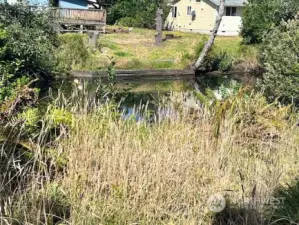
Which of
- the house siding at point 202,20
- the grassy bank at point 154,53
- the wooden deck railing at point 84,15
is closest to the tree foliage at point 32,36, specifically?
the grassy bank at point 154,53

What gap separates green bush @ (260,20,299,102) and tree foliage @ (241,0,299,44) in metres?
22.0

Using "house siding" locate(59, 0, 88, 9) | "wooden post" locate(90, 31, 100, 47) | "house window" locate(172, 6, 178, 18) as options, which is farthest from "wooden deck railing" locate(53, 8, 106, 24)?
"house window" locate(172, 6, 178, 18)

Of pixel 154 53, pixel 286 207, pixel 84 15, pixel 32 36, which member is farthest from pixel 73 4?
pixel 286 207

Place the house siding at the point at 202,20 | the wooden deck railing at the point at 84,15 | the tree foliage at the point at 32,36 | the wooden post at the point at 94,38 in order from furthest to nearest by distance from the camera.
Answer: the house siding at the point at 202,20, the wooden deck railing at the point at 84,15, the wooden post at the point at 94,38, the tree foliage at the point at 32,36

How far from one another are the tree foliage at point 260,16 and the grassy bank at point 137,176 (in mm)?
27061

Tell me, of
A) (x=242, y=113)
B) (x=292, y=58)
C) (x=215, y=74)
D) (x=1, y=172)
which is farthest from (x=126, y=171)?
(x=215, y=74)

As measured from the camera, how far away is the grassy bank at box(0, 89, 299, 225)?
13.6 feet

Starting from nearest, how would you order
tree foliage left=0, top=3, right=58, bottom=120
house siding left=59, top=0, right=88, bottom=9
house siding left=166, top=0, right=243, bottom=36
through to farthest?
tree foliage left=0, top=3, right=58, bottom=120
house siding left=59, top=0, right=88, bottom=9
house siding left=166, top=0, right=243, bottom=36

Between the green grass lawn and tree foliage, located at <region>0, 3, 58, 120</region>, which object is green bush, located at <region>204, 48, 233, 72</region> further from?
tree foliage, located at <region>0, 3, 58, 120</region>

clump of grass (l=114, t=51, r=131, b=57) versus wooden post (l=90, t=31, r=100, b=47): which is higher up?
wooden post (l=90, t=31, r=100, b=47)

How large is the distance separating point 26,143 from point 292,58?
636cm

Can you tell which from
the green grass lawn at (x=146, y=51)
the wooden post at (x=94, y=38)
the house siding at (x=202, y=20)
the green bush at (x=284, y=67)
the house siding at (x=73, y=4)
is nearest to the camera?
the green bush at (x=284, y=67)

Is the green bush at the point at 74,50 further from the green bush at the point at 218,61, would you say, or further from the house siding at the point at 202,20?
the house siding at the point at 202,20

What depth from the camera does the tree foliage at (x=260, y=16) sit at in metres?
31.4
